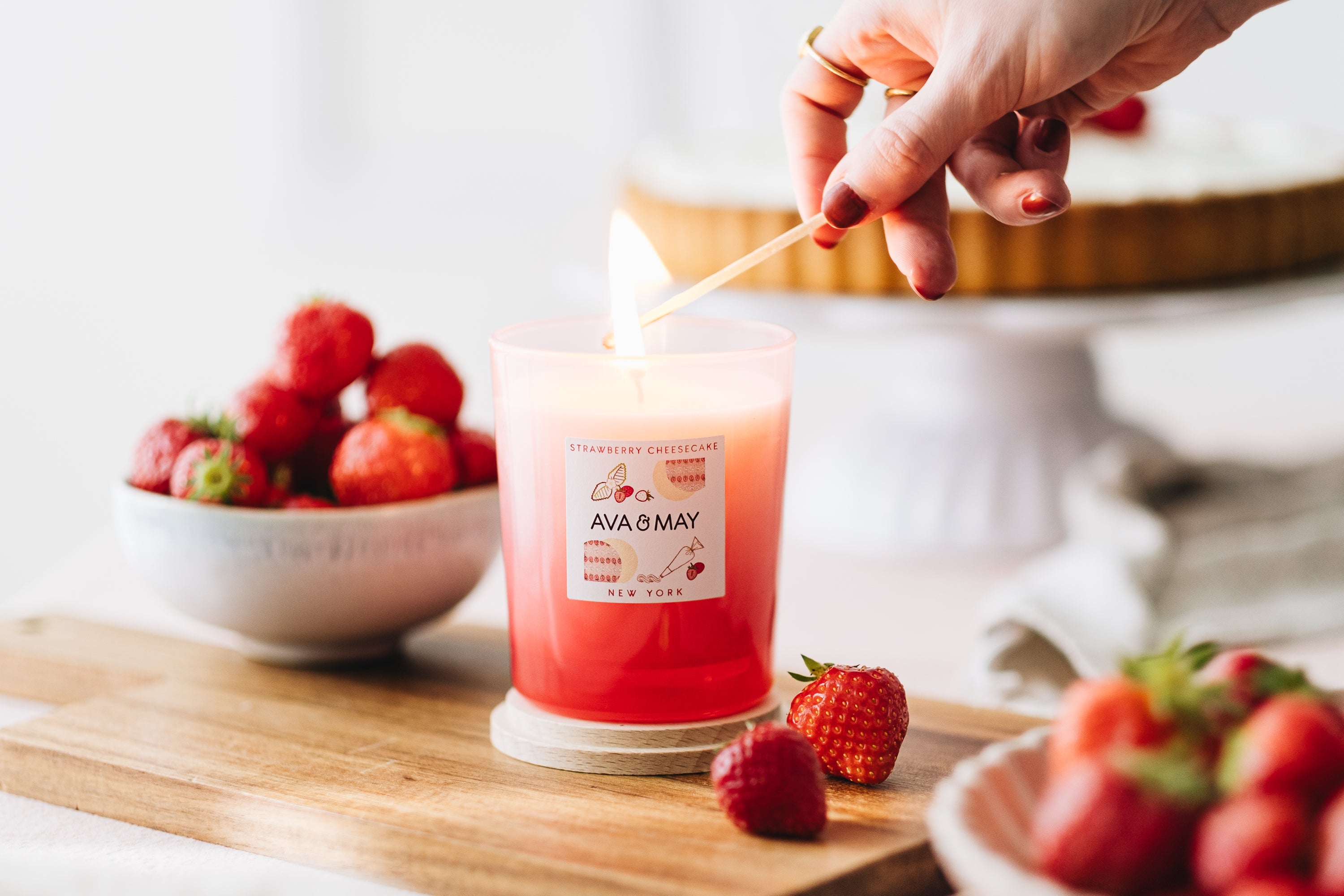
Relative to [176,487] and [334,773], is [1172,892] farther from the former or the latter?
[176,487]

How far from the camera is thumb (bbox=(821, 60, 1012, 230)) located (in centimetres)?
78

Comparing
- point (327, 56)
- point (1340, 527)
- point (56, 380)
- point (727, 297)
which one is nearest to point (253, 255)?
point (327, 56)

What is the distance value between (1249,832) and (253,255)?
4061mm

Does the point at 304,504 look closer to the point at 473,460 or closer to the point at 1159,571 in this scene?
the point at 473,460

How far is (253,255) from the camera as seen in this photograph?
424 cm

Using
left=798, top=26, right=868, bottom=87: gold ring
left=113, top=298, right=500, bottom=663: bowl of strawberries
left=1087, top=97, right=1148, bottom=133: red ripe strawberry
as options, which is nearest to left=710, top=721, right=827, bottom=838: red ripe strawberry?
left=113, top=298, right=500, bottom=663: bowl of strawberries

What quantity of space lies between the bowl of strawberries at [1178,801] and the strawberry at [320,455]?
580 mm

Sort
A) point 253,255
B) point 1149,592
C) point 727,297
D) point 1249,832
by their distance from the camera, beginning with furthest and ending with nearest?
point 253,255
point 727,297
point 1149,592
point 1249,832

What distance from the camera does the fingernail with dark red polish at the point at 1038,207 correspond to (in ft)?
2.61

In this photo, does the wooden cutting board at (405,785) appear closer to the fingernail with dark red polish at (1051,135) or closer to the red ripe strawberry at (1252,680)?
the red ripe strawberry at (1252,680)

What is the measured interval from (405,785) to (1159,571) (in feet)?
3.04

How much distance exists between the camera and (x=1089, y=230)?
1525mm

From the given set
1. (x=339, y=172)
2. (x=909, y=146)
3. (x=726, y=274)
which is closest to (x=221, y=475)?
(x=726, y=274)

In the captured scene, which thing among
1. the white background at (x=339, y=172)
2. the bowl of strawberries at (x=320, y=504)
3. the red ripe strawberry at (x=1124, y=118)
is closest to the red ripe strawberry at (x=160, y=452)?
the bowl of strawberries at (x=320, y=504)
